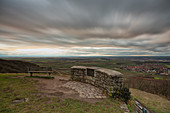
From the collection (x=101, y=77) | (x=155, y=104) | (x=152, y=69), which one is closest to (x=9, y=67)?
(x=101, y=77)

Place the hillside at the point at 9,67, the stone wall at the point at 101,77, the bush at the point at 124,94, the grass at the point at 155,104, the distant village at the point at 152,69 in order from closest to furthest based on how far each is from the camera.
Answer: the bush at the point at 124,94, the stone wall at the point at 101,77, the grass at the point at 155,104, the hillside at the point at 9,67, the distant village at the point at 152,69

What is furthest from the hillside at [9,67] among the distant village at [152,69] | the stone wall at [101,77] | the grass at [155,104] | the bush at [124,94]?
the distant village at [152,69]

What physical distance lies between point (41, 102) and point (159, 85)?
25099mm

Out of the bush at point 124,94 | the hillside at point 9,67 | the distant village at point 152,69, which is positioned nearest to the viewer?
the bush at point 124,94

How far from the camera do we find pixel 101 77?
628 centimetres

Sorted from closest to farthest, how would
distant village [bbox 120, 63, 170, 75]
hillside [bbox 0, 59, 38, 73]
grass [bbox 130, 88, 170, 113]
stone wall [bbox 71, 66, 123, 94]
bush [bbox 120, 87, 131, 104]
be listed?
1. bush [bbox 120, 87, 131, 104]
2. stone wall [bbox 71, 66, 123, 94]
3. grass [bbox 130, 88, 170, 113]
4. hillside [bbox 0, 59, 38, 73]
5. distant village [bbox 120, 63, 170, 75]

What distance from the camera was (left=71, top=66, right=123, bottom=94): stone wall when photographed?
534cm

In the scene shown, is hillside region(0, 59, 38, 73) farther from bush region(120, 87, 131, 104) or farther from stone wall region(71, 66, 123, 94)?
bush region(120, 87, 131, 104)

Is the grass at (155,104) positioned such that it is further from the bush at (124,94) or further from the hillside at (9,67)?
the hillside at (9,67)

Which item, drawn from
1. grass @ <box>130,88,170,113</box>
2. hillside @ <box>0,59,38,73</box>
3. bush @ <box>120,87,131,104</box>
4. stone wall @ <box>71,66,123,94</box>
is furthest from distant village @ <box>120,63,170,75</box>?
hillside @ <box>0,59,38,73</box>

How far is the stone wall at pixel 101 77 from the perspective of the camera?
534 cm

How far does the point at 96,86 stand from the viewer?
673 cm

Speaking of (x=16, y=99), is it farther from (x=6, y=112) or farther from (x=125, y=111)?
(x=125, y=111)

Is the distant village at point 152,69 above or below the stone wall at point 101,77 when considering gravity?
below
